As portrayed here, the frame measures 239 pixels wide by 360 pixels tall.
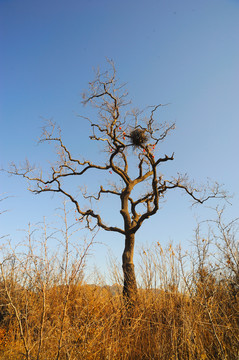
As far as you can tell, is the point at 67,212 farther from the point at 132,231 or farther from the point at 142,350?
the point at 132,231

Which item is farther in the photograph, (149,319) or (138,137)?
(138,137)

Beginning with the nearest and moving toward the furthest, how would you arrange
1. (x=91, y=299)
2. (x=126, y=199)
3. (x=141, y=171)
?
1. (x=91, y=299)
2. (x=126, y=199)
3. (x=141, y=171)

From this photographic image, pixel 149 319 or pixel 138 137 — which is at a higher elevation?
pixel 138 137

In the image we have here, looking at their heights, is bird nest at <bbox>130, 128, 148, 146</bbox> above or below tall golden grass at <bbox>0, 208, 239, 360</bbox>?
above

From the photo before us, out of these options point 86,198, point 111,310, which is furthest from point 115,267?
point 86,198

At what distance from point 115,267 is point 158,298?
3.88ft

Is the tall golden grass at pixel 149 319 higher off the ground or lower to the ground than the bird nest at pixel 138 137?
lower

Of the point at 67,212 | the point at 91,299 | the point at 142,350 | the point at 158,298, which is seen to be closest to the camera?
the point at 67,212

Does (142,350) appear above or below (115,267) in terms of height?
below

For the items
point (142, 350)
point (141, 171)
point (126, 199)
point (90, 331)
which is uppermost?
point (141, 171)

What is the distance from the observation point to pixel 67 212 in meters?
2.84

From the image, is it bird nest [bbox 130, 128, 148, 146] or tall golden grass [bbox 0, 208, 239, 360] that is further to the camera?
bird nest [bbox 130, 128, 148, 146]

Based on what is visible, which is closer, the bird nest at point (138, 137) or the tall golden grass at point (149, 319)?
the tall golden grass at point (149, 319)

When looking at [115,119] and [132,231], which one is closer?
[132,231]
